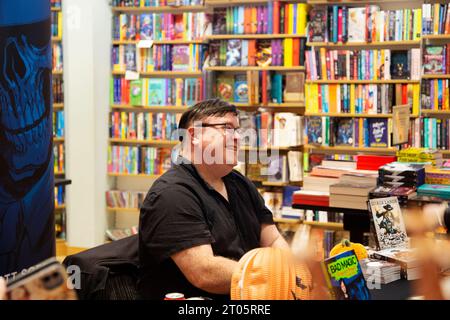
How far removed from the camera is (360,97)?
204 inches

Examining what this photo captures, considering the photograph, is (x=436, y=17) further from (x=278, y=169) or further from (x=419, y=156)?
(x=419, y=156)

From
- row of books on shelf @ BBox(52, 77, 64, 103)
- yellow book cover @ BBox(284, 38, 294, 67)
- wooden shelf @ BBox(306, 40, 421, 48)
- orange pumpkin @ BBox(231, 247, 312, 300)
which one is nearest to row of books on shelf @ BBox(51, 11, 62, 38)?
row of books on shelf @ BBox(52, 77, 64, 103)

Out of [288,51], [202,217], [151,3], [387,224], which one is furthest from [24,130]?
[151,3]

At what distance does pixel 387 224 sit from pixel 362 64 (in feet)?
10.7

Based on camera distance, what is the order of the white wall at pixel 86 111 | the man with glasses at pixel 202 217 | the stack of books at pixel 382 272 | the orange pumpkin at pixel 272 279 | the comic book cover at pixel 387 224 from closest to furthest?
the orange pumpkin at pixel 272 279 → the stack of books at pixel 382 272 → the man with glasses at pixel 202 217 → the comic book cover at pixel 387 224 → the white wall at pixel 86 111

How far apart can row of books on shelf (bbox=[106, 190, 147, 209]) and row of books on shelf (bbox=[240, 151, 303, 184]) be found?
1.16 metres

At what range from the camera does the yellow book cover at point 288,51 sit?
5.39 m

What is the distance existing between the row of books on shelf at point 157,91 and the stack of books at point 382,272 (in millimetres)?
4000

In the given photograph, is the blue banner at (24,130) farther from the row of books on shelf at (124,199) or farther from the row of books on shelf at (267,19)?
the row of books on shelf at (124,199)

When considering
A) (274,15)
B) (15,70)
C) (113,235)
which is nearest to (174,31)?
(274,15)

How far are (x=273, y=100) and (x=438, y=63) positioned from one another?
1439 mm

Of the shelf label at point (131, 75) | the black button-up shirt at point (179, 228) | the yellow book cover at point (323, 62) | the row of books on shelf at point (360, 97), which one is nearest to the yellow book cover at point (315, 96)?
the row of books on shelf at point (360, 97)

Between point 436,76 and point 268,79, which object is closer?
point 436,76
